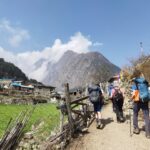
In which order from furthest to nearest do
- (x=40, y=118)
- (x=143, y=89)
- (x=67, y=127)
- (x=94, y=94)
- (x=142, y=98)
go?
(x=40, y=118) → (x=94, y=94) → (x=67, y=127) → (x=143, y=89) → (x=142, y=98)

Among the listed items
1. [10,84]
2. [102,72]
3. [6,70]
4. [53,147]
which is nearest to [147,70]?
[53,147]

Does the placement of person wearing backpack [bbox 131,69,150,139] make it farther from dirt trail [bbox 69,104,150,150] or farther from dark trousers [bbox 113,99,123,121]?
dark trousers [bbox 113,99,123,121]

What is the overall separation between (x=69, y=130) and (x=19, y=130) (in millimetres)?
2273

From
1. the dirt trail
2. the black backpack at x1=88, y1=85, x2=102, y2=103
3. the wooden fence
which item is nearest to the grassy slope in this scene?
the wooden fence

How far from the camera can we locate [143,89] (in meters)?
11.8

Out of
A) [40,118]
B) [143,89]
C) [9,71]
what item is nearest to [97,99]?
[143,89]

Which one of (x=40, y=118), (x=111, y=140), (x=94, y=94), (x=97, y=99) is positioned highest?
(x=94, y=94)

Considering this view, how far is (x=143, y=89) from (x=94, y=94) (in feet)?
8.78

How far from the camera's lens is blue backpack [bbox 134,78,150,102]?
1160 cm

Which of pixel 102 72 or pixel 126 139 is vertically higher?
pixel 102 72

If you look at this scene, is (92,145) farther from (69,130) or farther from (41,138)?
(41,138)

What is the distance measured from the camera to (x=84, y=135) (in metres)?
12.6

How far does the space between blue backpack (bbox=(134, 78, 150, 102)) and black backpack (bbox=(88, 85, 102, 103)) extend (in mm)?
2295

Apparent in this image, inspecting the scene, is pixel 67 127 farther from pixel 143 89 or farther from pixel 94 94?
pixel 143 89
